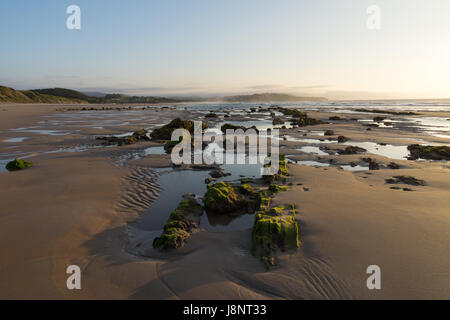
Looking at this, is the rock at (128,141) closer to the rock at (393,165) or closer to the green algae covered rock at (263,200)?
the green algae covered rock at (263,200)

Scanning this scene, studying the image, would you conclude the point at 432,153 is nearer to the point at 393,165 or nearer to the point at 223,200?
the point at 393,165

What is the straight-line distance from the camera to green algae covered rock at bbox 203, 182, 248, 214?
6.16 metres

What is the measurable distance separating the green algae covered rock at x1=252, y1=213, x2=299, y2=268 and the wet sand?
0.67 ft

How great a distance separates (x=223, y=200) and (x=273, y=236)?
1.97 meters

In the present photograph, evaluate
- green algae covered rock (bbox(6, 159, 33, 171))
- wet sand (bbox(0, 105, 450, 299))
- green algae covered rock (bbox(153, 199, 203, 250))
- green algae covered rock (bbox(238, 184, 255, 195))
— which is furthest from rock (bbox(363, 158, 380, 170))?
green algae covered rock (bbox(6, 159, 33, 171))

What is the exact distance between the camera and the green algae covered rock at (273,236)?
4.39 m

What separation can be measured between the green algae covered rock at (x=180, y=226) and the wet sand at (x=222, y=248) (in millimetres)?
184

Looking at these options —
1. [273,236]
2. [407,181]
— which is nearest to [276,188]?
[273,236]

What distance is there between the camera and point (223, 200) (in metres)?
6.17

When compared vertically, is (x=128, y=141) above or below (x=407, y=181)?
above

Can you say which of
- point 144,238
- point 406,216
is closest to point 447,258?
point 406,216

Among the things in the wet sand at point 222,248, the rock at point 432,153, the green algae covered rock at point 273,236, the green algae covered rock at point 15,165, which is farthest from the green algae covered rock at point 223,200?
the rock at point 432,153

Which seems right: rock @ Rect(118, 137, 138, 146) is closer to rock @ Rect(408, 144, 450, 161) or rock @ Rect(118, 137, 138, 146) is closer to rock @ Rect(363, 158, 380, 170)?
rock @ Rect(363, 158, 380, 170)
